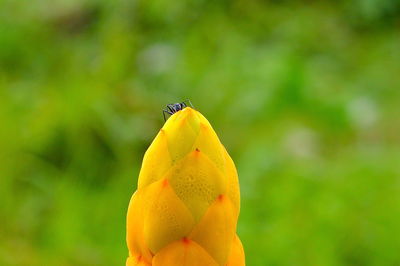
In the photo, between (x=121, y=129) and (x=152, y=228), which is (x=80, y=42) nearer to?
(x=121, y=129)

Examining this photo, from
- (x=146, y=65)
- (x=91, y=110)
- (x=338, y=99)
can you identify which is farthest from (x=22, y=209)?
(x=338, y=99)

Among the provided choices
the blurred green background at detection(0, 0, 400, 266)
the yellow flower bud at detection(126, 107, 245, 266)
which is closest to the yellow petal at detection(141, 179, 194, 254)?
the yellow flower bud at detection(126, 107, 245, 266)

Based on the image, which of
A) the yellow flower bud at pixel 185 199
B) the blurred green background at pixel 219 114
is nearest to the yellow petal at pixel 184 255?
the yellow flower bud at pixel 185 199

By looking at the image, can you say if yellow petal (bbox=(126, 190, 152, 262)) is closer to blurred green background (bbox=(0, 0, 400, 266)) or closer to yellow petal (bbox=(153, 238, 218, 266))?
yellow petal (bbox=(153, 238, 218, 266))

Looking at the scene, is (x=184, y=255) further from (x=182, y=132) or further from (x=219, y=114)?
(x=219, y=114)

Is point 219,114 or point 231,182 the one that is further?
point 219,114

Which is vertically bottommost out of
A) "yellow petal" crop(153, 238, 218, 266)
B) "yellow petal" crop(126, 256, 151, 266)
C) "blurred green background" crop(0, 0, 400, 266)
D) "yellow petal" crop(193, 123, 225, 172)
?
"yellow petal" crop(153, 238, 218, 266)

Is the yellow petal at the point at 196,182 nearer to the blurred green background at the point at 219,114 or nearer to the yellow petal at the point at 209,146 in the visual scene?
the yellow petal at the point at 209,146

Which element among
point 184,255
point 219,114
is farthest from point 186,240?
point 219,114
